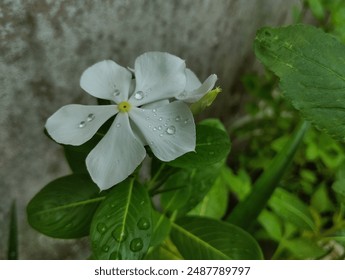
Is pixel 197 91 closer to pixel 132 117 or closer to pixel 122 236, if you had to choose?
pixel 132 117

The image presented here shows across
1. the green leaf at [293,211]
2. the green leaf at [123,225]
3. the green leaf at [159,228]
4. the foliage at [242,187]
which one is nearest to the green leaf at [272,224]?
the foliage at [242,187]

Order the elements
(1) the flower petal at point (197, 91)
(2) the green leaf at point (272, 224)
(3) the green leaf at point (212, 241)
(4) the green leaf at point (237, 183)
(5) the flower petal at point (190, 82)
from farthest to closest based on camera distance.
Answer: (4) the green leaf at point (237, 183) < (2) the green leaf at point (272, 224) < (3) the green leaf at point (212, 241) < (5) the flower petal at point (190, 82) < (1) the flower petal at point (197, 91)

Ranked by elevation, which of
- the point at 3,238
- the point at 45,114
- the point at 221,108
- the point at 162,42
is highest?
the point at 162,42

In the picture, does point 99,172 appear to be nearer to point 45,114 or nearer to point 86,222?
point 86,222

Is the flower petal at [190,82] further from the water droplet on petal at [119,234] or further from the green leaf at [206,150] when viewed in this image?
the water droplet on petal at [119,234]

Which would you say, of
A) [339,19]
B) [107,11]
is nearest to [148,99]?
[107,11]

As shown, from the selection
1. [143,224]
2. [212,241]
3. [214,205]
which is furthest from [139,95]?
[214,205]
